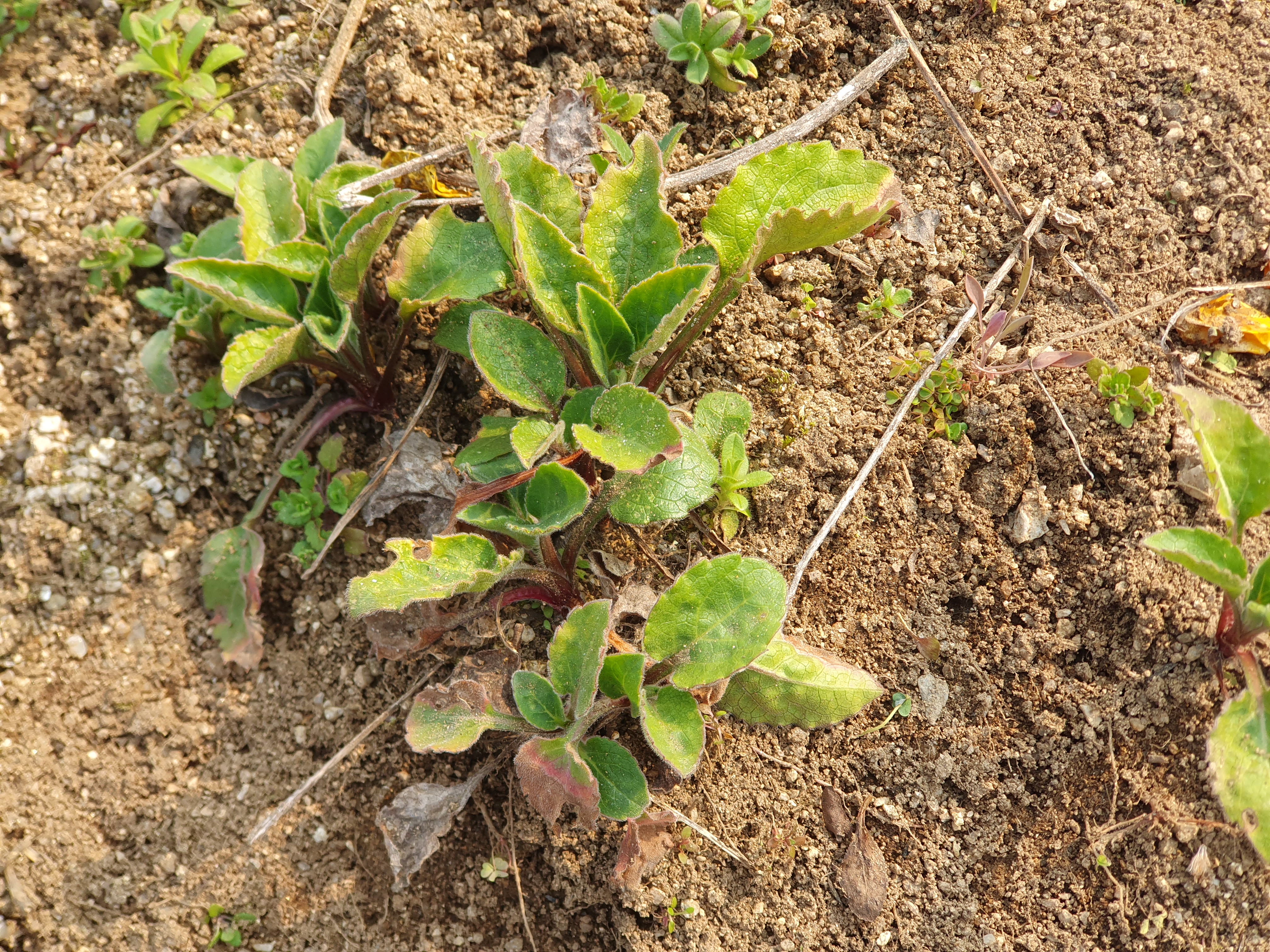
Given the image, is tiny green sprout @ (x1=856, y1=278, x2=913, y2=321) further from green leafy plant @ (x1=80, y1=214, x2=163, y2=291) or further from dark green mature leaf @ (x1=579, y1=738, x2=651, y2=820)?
green leafy plant @ (x1=80, y1=214, x2=163, y2=291)

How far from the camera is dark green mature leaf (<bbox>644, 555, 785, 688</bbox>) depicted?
1753 mm

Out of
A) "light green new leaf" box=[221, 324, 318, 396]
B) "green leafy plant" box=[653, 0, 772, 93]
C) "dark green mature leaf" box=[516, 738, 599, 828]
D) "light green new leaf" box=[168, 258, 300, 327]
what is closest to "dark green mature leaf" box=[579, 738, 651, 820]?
"dark green mature leaf" box=[516, 738, 599, 828]

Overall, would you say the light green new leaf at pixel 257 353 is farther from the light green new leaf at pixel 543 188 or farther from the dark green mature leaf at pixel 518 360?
the light green new leaf at pixel 543 188

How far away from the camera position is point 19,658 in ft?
7.11

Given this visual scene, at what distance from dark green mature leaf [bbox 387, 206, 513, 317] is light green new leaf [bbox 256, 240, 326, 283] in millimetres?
178

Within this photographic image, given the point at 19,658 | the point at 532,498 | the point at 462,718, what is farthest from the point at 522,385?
the point at 19,658

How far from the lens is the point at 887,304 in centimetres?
216

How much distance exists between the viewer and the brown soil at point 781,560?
190 centimetres

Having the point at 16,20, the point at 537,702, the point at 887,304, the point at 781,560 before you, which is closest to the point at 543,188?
the point at 887,304

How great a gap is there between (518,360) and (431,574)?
1.68 ft

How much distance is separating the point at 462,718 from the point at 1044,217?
192 cm

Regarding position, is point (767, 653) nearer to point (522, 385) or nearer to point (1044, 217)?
point (522, 385)

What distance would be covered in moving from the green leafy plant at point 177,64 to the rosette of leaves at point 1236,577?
2699 millimetres

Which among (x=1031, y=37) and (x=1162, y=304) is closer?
(x=1162, y=304)
